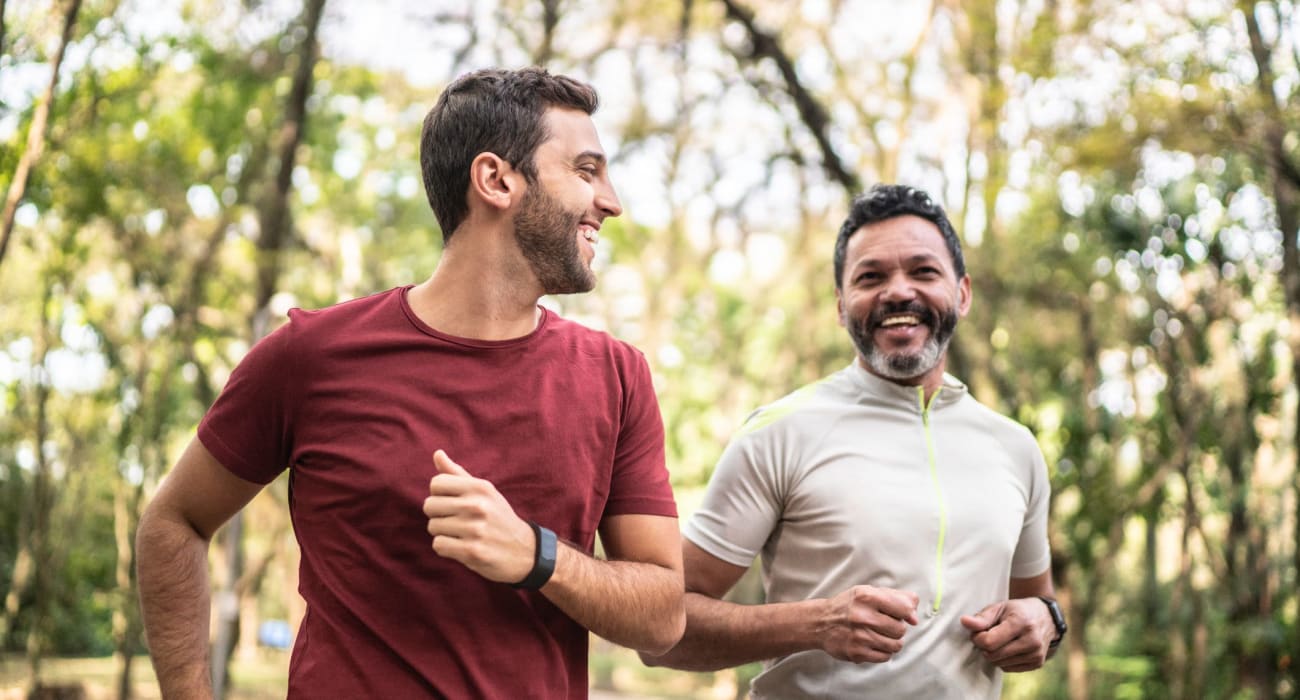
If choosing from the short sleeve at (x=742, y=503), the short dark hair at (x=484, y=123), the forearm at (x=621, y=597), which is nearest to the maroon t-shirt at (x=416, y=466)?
the forearm at (x=621, y=597)

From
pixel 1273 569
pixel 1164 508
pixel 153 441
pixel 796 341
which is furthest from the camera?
pixel 796 341

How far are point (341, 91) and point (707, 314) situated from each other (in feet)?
34.7

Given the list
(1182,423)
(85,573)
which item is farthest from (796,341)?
(85,573)

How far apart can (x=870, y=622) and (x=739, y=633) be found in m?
0.38

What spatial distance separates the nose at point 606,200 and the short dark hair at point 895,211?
122 centimetres

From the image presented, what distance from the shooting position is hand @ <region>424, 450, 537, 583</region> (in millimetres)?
2170

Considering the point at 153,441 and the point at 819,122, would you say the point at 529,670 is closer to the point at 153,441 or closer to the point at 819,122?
the point at 819,122

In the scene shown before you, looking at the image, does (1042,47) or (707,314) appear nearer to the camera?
(1042,47)

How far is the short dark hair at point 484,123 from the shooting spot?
2.60 m

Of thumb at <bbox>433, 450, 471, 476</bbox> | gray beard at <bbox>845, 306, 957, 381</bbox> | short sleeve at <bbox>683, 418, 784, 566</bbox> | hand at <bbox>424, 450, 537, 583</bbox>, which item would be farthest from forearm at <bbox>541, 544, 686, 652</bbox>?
gray beard at <bbox>845, 306, 957, 381</bbox>

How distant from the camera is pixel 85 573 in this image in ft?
95.2

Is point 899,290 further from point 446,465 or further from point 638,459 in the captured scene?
point 446,465

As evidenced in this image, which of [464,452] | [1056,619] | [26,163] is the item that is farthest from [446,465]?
[26,163]

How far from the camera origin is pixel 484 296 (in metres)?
2.59
